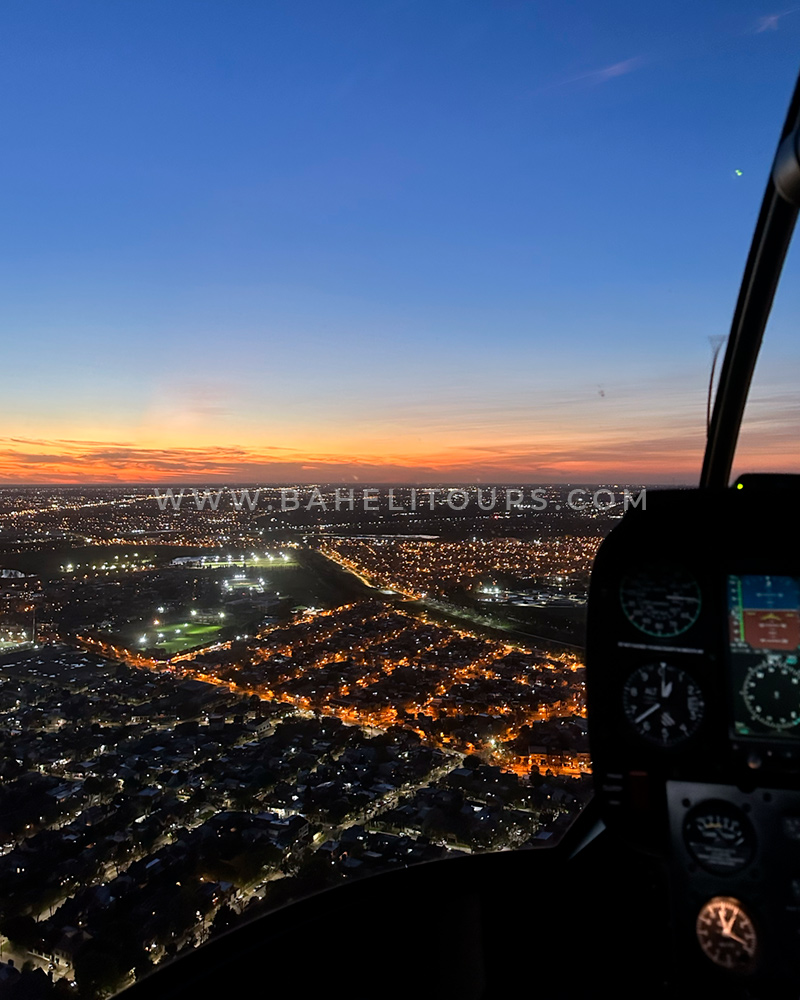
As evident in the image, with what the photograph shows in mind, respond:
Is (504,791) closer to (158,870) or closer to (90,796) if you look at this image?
(158,870)

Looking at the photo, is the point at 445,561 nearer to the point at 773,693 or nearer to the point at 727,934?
the point at 773,693

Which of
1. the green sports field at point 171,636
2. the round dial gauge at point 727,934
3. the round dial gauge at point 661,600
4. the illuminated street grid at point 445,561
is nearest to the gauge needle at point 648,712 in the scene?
the round dial gauge at point 661,600

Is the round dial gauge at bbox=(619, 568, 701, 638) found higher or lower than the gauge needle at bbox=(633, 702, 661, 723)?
higher

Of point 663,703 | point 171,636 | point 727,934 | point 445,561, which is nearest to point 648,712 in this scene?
point 663,703

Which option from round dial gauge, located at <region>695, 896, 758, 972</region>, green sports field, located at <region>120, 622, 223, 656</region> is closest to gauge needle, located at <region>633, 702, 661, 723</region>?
round dial gauge, located at <region>695, 896, 758, 972</region>

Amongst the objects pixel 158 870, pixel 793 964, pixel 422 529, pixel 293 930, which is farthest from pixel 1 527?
pixel 793 964

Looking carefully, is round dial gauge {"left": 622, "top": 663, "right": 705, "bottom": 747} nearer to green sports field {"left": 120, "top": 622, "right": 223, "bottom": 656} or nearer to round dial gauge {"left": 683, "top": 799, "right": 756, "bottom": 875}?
round dial gauge {"left": 683, "top": 799, "right": 756, "bottom": 875}
